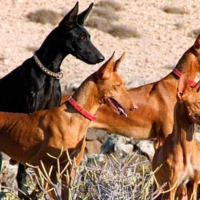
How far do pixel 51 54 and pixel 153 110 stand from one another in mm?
1414

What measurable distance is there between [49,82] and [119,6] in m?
14.8

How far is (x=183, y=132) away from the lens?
9.12 m

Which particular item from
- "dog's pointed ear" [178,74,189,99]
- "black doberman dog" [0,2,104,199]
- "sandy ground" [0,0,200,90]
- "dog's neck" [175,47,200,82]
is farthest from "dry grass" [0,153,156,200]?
"sandy ground" [0,0,200,90]

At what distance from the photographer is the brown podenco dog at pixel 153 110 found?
11.6 meters

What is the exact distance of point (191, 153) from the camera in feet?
30.1

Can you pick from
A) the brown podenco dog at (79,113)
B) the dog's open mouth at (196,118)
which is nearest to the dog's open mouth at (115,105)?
the brown podenco dog at (79,113)

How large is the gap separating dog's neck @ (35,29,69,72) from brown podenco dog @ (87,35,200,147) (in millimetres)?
866

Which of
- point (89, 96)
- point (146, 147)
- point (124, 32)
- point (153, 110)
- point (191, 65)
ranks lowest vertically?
point (124, 32)

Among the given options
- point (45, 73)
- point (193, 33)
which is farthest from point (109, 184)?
point (193, 33)

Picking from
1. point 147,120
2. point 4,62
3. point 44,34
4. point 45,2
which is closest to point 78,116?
point 147,120

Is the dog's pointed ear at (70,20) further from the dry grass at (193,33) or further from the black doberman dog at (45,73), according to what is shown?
the dry grass at (193,33)

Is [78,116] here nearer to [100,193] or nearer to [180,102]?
[180,102]

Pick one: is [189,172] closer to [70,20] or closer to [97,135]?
[70,20]

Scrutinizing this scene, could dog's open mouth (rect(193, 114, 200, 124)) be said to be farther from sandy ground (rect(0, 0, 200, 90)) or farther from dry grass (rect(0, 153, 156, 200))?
sandy ground (rect(0, 0, 200, 90))
